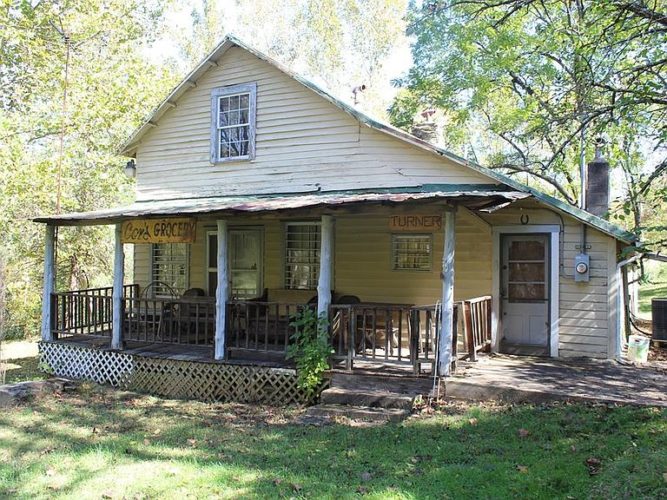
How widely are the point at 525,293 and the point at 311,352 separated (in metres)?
4.61

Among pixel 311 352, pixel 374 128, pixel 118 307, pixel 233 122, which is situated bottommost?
pixel 311 352

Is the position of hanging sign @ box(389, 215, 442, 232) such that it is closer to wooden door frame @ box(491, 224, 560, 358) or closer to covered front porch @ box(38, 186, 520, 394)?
covered front porch @ box(38, 186, 520, 394)

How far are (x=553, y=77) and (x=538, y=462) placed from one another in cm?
1539

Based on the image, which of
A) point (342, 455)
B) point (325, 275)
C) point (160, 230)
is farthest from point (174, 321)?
point (342, 455)

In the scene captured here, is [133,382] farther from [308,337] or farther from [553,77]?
[553,77]

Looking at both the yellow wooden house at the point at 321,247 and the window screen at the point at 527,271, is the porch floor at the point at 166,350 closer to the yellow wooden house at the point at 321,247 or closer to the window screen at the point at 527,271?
the yellow wooden house at the point at 321,247

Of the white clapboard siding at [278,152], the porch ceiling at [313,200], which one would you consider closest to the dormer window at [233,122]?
the white clapboard siding at [278,152]

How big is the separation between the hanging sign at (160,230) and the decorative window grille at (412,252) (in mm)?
4111

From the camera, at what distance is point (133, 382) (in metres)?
10.1

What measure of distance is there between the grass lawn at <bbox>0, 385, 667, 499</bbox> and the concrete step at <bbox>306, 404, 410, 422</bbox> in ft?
0.74

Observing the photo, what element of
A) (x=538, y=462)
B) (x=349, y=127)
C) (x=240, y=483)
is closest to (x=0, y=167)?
(x=349, y=127)

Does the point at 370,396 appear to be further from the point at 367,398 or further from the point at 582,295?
the point at 582,295

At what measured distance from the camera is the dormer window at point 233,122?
12.1m

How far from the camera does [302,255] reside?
12055 mm
